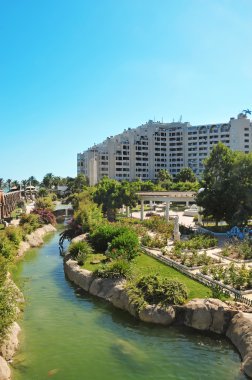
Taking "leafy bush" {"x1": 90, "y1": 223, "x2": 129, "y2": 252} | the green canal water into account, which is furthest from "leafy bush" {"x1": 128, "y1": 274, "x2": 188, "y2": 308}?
"leafy bush" {"x1": 90, "y1": 223, "x2": 129, "y2": 252}

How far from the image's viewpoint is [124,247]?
25.0 meters

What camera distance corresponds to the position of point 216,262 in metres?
24.3

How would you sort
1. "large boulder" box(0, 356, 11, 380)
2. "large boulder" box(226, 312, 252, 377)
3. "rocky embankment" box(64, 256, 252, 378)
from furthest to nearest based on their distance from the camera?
"rocky embankment" box(64, 256, 252, 378) → "large boulder" box(226, 312, 252, 377) → "large boulder" box(0, 356, 11, 380)

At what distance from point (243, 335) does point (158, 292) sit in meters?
4.36

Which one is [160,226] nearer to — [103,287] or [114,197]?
[114,197]

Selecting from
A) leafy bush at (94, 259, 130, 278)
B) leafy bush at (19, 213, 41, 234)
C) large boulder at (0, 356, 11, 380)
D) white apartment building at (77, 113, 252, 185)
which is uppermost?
white apartment building at (77, 113, 252, 185)

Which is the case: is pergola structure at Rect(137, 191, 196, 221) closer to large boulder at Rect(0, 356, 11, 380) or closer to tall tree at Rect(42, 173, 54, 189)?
large boulder at Rect(0, 356, 11, 380)

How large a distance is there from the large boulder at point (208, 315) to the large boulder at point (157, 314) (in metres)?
0.61

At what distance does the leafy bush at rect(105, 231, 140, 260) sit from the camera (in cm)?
2403

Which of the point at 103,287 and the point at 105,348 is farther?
the point at 103,287

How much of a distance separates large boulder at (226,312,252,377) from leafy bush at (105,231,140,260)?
30.7ft

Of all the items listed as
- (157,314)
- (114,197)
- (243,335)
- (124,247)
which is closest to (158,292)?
(157,314)

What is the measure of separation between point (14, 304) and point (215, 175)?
28.6m

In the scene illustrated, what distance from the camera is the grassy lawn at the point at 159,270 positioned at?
18734 millimetres
